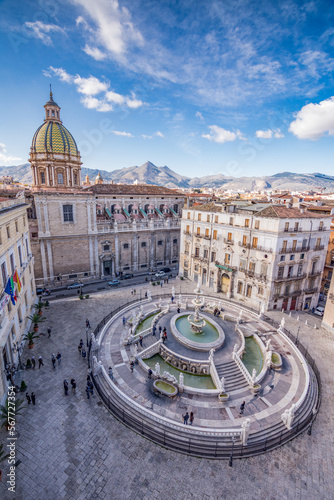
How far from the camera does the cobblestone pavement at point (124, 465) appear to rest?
1345 centimetres

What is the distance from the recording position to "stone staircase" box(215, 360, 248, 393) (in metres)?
20.5

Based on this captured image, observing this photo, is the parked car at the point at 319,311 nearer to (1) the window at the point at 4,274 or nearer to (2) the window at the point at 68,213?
(1) the window at the point at 4,274

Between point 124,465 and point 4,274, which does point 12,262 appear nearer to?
point 4,274

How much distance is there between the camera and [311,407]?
19312 mm

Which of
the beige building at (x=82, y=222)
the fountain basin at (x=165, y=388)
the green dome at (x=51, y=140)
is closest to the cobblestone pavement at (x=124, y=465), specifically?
the fountain basin at (x=165, y=388)

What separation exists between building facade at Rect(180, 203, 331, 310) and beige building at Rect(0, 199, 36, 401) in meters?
25.8

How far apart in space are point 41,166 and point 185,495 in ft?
155

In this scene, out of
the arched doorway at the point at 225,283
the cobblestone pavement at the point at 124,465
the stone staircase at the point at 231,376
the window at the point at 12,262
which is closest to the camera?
the cobblestone pavement at the point at 124,465

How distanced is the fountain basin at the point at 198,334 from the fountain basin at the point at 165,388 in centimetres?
505

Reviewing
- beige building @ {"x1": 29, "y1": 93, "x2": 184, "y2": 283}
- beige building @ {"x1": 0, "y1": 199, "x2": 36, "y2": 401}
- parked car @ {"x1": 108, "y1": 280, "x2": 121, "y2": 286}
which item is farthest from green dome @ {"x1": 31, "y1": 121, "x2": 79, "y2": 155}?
parked car @ {"x1": 108, "y1": 280, "x2": 121, "y2": 286}

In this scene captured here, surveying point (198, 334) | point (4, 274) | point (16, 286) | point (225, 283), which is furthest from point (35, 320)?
point (225, 283)

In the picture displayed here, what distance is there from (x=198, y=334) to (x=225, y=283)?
1495 centimetres

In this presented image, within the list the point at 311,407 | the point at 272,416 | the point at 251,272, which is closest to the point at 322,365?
the point at 311,407

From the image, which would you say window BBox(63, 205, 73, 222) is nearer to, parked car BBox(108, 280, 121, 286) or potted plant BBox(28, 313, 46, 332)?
parked car BBox(108, 280, 121, 286)
